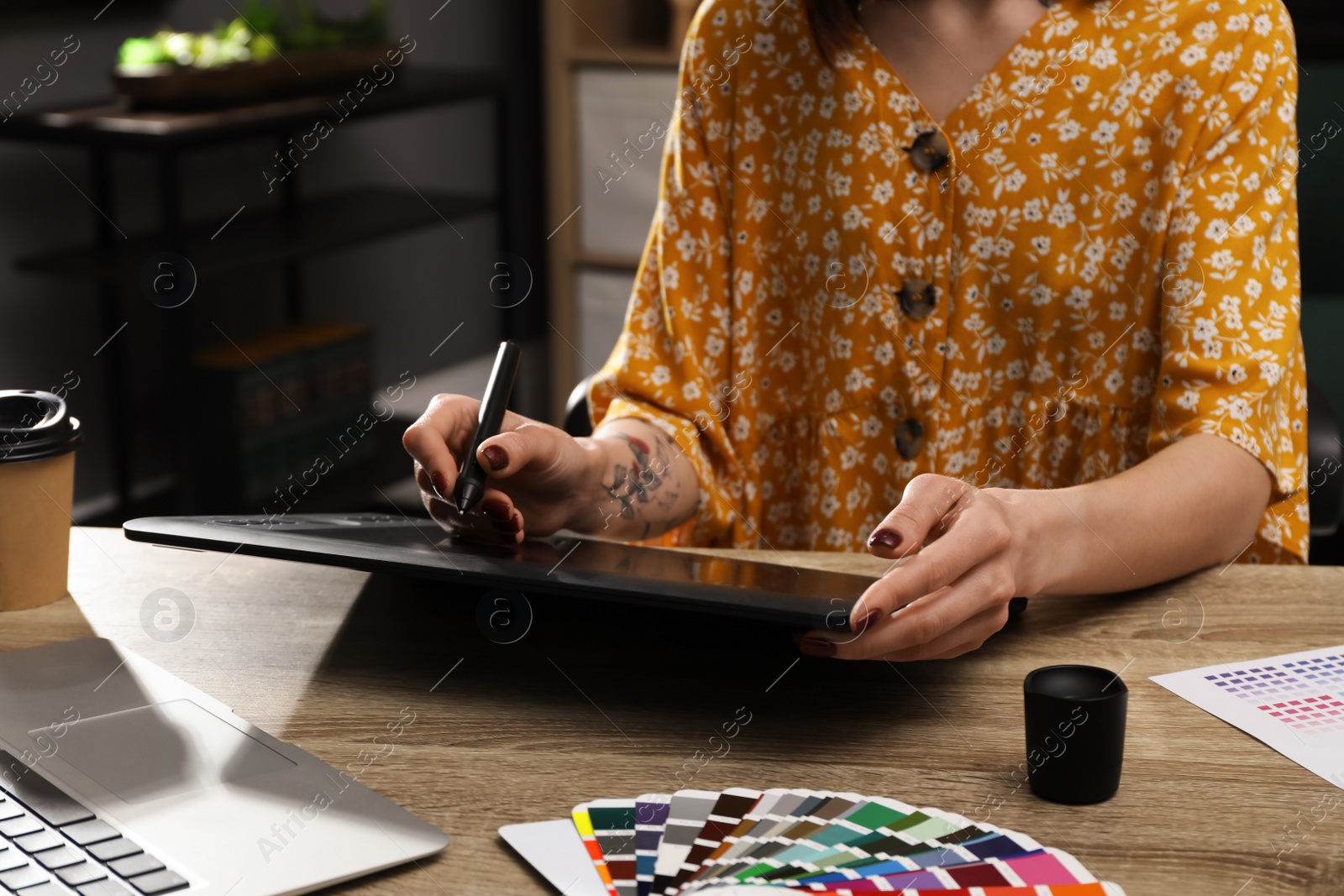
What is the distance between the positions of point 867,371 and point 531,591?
0.62 m

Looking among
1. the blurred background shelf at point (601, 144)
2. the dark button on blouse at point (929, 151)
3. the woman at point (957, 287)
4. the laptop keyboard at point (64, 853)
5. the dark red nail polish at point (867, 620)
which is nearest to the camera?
the laptop keyboard at point (64, 853)

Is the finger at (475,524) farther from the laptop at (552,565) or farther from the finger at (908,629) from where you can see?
the finger at (908,629)

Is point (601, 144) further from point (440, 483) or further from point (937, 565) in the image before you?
point (937, 565)

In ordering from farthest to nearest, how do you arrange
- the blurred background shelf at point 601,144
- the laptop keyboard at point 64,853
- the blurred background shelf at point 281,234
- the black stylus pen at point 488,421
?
the blurred background shelf at point 601,144 < the blurred background shelf at point 281,234 < the black stylus pen at point 488,421 < the laptop keyboard at point 64,853

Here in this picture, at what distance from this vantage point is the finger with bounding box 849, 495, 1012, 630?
0.70 metres

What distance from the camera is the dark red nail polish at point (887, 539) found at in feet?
2.39

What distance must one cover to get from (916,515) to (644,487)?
0.42 metres

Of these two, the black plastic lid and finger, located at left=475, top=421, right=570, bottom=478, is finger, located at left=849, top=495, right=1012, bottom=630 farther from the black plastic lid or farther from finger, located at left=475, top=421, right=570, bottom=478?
the black plastic lid

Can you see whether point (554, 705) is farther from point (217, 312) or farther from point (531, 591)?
point (217, 312)

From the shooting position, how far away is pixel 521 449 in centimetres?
91

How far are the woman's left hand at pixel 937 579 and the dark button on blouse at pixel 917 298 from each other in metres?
0.44

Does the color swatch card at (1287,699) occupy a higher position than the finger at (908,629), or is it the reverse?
the finger at (908,629)

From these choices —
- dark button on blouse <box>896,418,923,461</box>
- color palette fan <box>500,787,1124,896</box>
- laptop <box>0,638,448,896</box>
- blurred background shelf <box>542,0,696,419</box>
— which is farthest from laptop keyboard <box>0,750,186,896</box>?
blurred background shelf <box>542,0,696,419</box>

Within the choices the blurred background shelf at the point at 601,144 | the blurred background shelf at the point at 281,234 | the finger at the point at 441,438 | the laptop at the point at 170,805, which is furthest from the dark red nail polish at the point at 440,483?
the blurred background shelf at the point at 601,144
